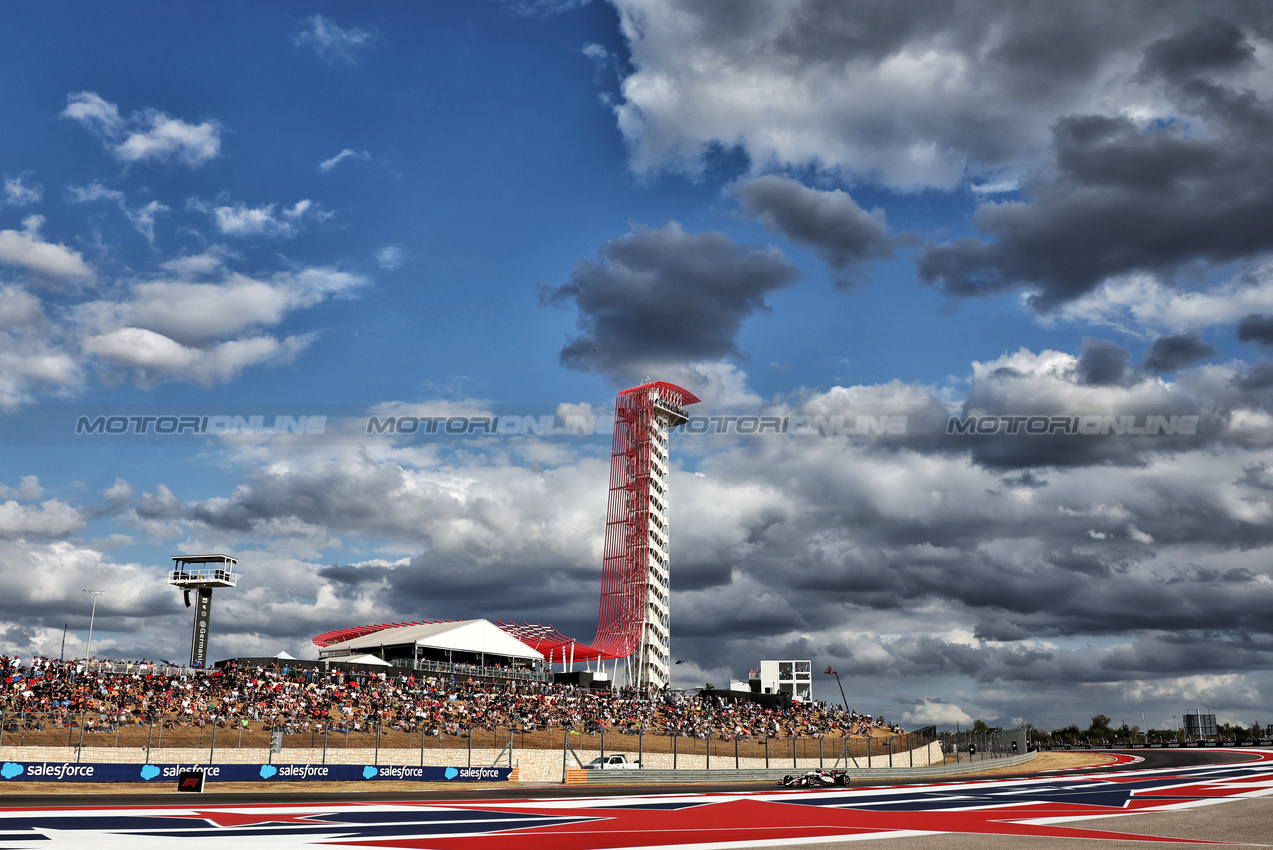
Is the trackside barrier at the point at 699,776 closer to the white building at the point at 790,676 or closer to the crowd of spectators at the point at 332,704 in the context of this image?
the crowd of spectators at the point at 332,704

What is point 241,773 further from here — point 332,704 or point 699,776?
point 699,776

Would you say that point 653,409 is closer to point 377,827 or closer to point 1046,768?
point 1046,768

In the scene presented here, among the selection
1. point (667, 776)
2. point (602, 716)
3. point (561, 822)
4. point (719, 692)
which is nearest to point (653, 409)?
point (719, 692)

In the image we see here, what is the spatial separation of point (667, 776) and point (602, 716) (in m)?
12.3

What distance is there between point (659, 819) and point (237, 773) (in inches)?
808

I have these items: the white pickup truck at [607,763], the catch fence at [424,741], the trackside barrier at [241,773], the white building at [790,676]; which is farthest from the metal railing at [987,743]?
the white building at [790,676]

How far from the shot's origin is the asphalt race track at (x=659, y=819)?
23.6m

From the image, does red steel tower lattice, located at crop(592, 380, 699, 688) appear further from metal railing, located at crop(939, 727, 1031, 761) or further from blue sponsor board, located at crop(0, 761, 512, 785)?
blue sponsor board, located at crop(0, 761, 512, 785)

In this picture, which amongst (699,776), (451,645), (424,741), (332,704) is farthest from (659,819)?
(451,645)

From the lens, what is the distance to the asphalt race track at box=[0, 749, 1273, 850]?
23609 mm

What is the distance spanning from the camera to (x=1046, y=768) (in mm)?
66375

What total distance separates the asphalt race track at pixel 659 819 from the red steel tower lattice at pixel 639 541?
5601 cm

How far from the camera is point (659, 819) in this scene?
29844 mm

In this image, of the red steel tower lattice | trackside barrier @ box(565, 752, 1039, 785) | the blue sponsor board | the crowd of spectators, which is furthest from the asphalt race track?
the red steel tower lattice
